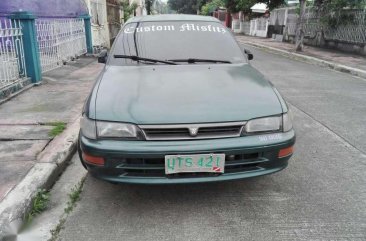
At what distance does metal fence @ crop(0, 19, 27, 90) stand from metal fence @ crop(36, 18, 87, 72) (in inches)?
69.0

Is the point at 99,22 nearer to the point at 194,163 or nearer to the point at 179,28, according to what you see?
the point at 179,28

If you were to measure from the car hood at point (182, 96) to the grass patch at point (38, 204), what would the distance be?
3.15 ft

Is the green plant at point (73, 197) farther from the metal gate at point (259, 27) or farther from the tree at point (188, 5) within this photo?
the tree at point (188, 5)

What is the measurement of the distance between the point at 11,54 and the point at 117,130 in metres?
5.00

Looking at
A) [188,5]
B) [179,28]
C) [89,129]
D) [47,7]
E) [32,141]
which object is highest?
[188,5]

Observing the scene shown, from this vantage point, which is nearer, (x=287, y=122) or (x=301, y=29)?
(x=287, y=122)

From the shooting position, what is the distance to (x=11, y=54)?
6.61 m

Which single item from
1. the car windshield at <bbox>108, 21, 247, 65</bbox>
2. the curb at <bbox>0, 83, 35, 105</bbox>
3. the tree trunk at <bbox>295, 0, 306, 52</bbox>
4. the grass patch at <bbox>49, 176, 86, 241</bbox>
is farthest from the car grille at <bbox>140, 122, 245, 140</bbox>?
the tree trunk at <bbox>295, 0, 306, 52</bbox>

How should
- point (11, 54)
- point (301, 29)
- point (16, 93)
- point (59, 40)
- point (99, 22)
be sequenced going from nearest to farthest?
point (16, 93) < point (11, 54) < point (59, 40) < point (301, 29) < point (99, 22)

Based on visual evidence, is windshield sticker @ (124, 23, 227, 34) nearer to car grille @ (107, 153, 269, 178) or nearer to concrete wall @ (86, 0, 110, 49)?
car grille @ (107, 153, 269, 178)

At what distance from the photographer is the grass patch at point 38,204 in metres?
2.81

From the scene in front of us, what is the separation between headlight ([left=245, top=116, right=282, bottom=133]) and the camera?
2.73 meters

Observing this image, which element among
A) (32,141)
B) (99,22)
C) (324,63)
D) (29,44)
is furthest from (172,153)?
(99,22)

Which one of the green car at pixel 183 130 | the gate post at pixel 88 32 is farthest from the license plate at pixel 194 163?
the gate post at pixel 88 32
